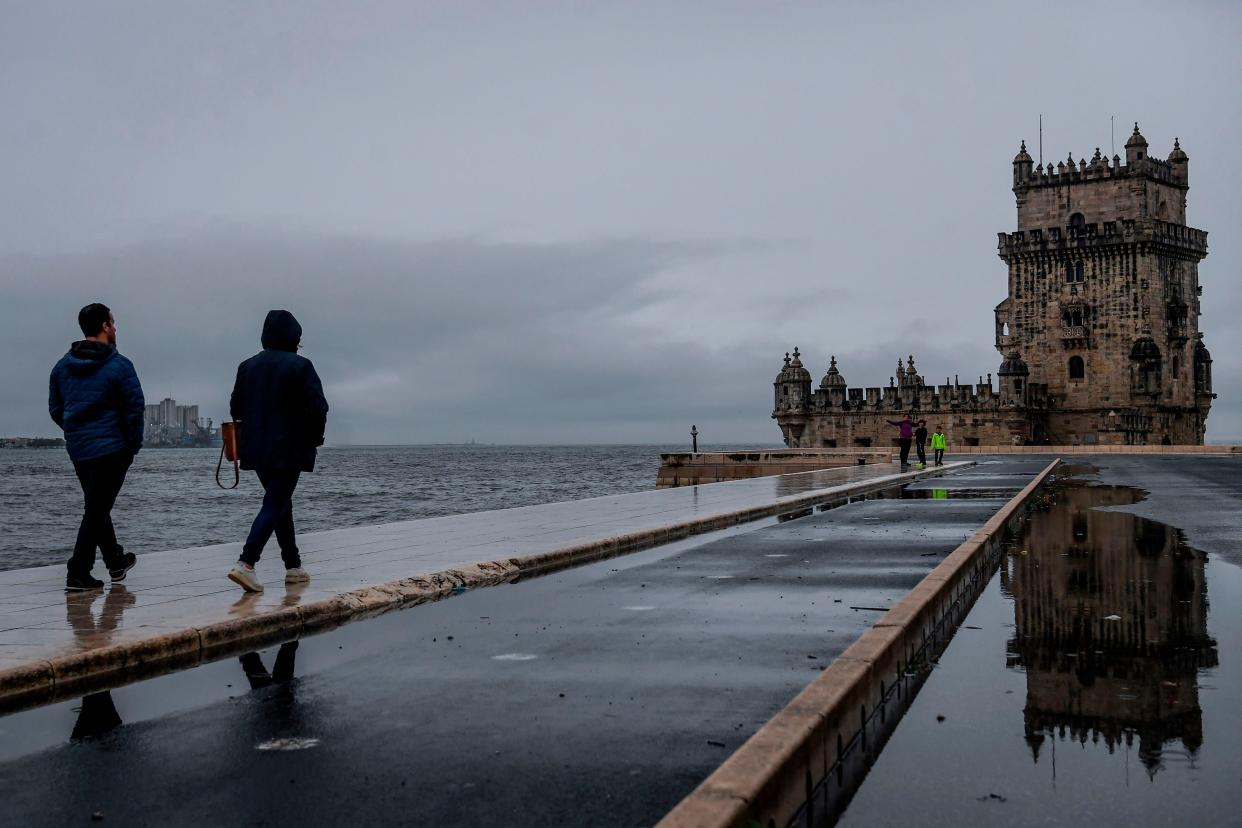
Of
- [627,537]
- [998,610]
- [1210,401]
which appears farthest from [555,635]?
[1210,401]

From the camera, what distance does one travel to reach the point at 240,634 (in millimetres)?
6832

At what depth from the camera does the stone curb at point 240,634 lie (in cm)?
564

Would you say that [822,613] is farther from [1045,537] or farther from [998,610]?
[1045,537]

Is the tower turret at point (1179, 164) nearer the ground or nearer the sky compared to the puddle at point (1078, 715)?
nearer the sky

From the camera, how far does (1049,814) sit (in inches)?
156

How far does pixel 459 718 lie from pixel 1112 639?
4.22m

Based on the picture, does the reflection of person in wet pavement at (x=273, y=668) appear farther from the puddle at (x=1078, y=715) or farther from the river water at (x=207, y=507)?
the river water at (x=207, y=507)

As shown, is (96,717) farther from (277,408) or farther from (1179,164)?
(1179,164)

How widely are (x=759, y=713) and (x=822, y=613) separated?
9.05ft

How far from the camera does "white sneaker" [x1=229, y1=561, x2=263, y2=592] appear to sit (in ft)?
25.9

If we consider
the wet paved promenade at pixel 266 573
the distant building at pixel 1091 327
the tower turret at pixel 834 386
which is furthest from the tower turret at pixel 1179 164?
the wet paved promenade at pixel 266 573

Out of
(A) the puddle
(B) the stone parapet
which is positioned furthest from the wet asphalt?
(B) the stone parapet

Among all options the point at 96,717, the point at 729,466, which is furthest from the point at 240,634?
the point at 729,466

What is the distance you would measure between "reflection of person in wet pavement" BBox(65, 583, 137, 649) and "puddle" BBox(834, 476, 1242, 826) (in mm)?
4343
